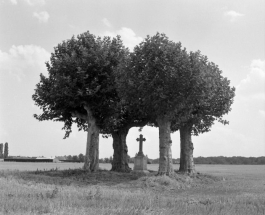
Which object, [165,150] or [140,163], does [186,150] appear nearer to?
[140,163]

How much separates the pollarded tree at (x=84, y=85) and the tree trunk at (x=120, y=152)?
3.32 m

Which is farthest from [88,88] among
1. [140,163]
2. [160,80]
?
[140,163]

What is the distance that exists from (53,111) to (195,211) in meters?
24.3

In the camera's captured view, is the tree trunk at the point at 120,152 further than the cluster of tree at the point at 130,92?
Yes

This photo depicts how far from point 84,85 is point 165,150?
374 inches

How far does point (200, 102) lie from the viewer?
26766 mm

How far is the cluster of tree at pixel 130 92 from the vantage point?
83.2 ft

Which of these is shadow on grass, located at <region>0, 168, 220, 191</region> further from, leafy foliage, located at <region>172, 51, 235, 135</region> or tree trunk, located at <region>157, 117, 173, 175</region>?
leafy foliage, located at <region>172, 51, 235, 135</region>

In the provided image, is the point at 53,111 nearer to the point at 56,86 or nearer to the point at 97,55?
the point at 56,86

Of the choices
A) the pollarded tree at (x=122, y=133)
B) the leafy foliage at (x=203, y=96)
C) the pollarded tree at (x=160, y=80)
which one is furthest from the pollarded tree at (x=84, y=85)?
the leafy foliage at (x=203, y=96)

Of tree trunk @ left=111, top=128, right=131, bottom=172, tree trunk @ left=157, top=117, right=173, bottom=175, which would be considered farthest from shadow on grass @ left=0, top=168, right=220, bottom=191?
tree trunk @ left=111, top=128, right=131, bottom=172

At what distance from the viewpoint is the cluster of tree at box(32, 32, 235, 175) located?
83.2 ft

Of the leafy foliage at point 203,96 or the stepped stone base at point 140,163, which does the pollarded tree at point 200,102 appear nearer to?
the leafy foliage at point 203,96

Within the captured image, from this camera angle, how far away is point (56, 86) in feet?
98.0
